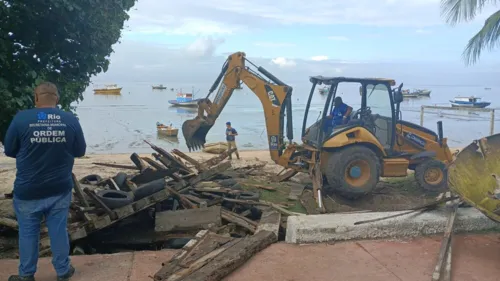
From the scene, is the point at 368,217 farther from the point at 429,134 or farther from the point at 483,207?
the point at 429,134

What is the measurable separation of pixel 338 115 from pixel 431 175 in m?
2.50

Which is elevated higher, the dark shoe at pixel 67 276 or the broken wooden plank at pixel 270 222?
the broken wooden plank at pixel 270 222

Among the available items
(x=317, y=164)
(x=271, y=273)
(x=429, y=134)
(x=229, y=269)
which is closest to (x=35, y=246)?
(x=229, y=269)

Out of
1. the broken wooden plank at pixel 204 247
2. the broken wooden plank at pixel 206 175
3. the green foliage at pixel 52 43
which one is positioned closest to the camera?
the broken wooden plank at pixel 204 247

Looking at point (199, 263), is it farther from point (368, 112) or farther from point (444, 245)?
point (368, 112)

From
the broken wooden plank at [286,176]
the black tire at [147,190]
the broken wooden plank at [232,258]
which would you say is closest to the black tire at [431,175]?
the broken wooden plank at [286,176]

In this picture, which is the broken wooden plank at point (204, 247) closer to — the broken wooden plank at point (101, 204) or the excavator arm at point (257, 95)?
the broken wooden plank at point (101, 204)

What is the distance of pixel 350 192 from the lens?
9219 millimetres

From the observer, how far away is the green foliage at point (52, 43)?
5758 mm

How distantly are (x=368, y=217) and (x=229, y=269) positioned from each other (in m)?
2.16

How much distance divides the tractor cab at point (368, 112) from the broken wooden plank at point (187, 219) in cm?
333

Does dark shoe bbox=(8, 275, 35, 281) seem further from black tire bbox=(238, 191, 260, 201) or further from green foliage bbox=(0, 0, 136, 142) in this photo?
black tire bbox=(238, 191, 260, 201)

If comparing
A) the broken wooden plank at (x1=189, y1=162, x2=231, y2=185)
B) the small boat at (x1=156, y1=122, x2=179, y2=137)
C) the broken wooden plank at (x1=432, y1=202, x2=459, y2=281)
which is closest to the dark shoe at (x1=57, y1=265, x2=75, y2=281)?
the broken wooden plank at (x1=432, y1=202, x2=459, y2=281)

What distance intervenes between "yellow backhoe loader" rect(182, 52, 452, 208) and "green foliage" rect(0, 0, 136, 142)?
4.20 metres
